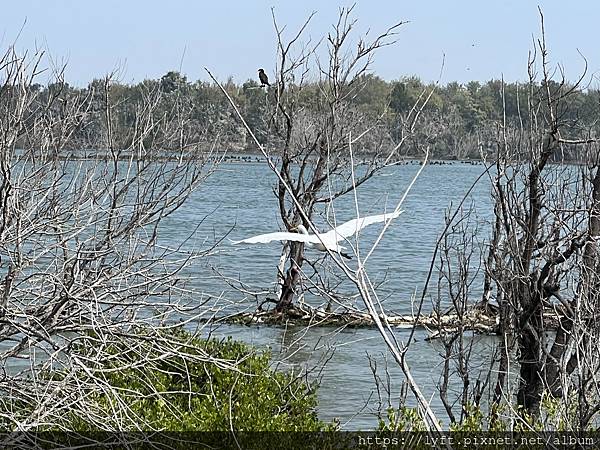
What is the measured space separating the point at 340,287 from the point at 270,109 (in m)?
5.32

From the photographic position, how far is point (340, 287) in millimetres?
20031

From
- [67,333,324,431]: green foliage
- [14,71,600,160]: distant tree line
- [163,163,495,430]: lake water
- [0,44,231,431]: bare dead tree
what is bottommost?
[163,163,495,430]: lake water

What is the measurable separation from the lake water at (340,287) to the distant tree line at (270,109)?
Result: 1037 millimetres

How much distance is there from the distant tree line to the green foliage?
82.0 inches

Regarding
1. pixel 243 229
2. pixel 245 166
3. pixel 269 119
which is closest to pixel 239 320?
pixel 269 119

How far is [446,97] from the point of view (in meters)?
67.2

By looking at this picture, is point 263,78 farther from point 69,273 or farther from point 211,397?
point 211,397

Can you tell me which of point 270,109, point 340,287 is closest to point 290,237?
point 270,109

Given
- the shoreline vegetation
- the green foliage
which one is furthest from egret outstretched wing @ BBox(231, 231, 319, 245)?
the green foliage

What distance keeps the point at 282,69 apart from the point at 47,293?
774cm

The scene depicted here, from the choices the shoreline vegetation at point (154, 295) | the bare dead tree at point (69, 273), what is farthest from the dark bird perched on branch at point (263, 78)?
the bare dead tree at point (69, 273)

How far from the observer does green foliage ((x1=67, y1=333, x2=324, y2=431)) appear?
7090mm

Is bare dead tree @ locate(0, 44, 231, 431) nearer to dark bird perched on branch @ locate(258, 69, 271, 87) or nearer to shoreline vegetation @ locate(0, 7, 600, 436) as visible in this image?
shoreline vegetation @ locate(0, 7, 600, 436)

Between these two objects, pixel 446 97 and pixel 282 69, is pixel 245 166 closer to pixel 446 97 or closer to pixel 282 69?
pixel 446 97
